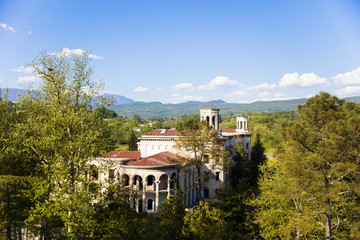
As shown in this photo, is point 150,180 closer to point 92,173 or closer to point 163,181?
point 163,181

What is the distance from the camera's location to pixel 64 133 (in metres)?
24.4

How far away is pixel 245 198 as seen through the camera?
33.8m

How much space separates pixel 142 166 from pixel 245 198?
14019 millimetres

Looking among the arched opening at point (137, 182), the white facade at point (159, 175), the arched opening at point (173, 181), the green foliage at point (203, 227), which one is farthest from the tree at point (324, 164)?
the arched opening at point (137, 182)

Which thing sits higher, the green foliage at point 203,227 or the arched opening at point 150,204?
the green foliage at point 203,227

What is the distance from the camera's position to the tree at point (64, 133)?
22.6m

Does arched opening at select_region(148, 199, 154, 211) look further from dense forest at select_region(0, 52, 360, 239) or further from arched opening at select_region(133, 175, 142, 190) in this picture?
dense forest at select_region(0, 52, 360, 239)

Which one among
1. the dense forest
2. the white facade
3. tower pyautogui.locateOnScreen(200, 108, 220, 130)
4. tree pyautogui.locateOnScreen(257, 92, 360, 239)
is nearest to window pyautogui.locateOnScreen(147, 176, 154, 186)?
the white facade

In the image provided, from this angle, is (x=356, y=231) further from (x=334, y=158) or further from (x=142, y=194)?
(x=142, y=194)

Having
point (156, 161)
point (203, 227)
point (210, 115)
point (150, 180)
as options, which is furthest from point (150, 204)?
point (210, 115)

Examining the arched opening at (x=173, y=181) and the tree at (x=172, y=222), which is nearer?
the tree at (x=172, y=222)

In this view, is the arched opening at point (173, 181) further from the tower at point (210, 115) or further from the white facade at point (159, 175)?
the tower at point (210, 115)

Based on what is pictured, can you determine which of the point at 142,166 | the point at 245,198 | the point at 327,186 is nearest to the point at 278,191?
the point at 327,186

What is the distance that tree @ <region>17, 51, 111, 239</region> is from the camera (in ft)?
74.1
